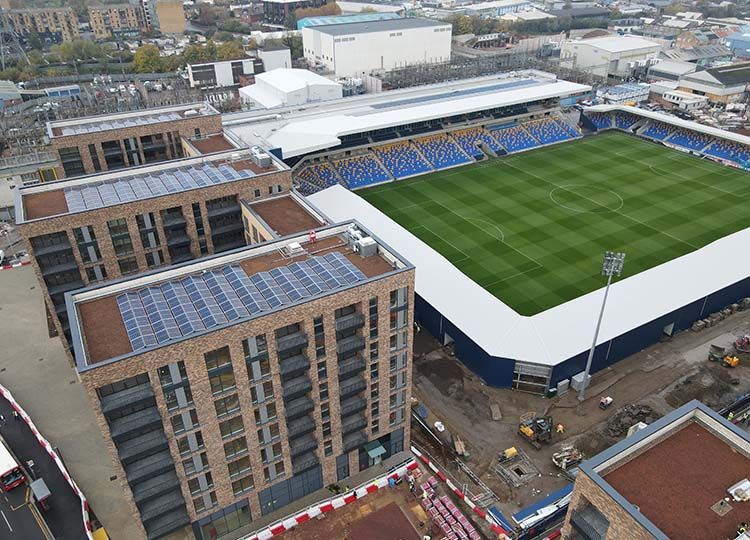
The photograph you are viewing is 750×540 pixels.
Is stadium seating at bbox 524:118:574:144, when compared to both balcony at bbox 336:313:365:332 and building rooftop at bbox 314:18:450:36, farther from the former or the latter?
balcony at bbox 336:313:365:332

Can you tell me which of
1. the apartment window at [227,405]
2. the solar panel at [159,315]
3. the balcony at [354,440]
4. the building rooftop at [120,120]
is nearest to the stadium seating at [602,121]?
the building rooftop at [120,120]

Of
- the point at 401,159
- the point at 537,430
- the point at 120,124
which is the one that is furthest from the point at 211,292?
the point at 401,159

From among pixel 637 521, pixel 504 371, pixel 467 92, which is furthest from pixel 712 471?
pixel 467 92

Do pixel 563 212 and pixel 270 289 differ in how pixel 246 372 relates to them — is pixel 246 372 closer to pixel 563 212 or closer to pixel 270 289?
pixel 270 289

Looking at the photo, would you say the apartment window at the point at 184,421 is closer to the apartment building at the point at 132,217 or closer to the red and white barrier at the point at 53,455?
the red and white barrier at the point at 53,455

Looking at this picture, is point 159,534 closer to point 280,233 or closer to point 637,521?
point 280,233

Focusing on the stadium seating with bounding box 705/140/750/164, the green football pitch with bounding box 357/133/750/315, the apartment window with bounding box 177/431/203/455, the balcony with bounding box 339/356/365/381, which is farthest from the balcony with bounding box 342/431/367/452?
the stadium seating with bounding box 705/140/750/164
